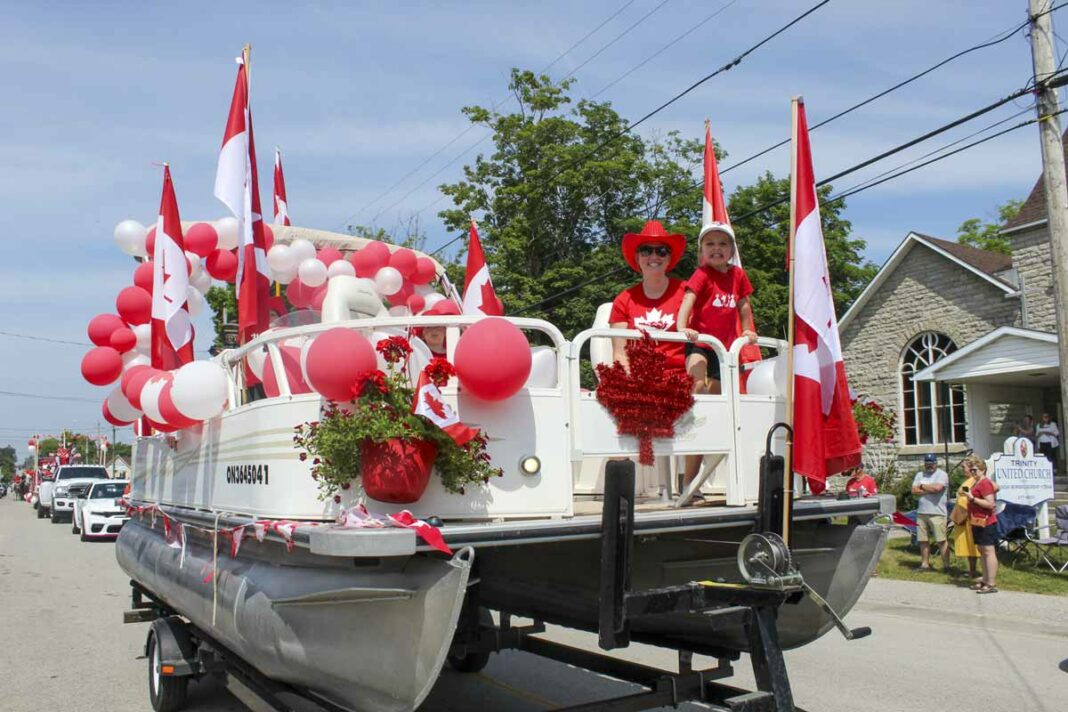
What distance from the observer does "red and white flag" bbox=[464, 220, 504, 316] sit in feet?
27.7

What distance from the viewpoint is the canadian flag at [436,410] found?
4.31m

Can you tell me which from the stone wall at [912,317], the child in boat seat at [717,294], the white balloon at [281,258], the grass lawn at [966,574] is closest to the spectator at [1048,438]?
the stone wall at [912,317]

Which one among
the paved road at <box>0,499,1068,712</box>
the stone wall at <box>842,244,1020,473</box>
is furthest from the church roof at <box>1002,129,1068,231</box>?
the paved road at <box>0,499,1068,712</box>

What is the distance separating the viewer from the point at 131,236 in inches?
336

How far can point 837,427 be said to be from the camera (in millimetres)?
5145

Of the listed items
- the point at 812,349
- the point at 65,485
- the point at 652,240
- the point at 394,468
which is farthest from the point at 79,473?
the point at 812,349

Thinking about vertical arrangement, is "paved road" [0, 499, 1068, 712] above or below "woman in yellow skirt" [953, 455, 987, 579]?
below

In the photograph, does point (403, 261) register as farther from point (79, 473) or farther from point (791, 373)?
point (79, 473)

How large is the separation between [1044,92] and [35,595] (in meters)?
15.7

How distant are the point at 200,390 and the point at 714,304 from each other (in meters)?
3.26

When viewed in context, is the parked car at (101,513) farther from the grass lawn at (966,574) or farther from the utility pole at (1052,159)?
the utility pole at (1052,159)

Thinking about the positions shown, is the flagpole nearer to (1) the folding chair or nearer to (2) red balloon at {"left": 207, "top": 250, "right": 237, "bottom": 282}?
(2) red balloon at {"left": 207, "top": 250, "right": 237, "bottom": 282}

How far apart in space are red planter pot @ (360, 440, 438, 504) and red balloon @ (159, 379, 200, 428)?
2361 mm

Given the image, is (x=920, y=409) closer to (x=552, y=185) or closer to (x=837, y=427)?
(x=552, y=185)
